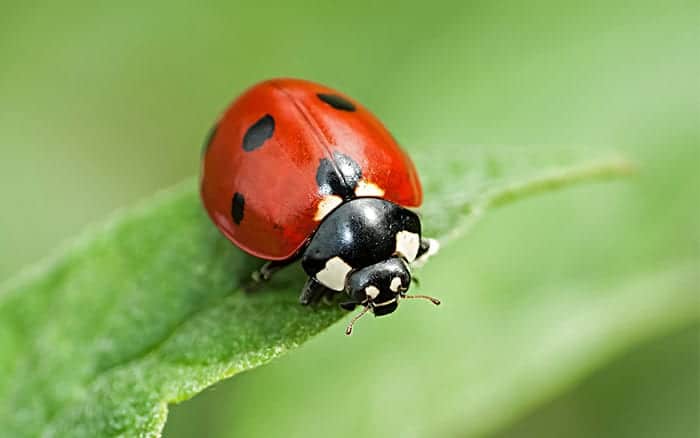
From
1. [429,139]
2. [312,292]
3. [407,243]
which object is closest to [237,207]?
[312,292]

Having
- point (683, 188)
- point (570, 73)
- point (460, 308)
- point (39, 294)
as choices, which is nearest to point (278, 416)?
point (460, 308)

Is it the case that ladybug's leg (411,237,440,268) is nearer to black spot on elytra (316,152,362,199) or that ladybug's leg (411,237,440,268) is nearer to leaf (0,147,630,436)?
leaf (0,147,630,436)

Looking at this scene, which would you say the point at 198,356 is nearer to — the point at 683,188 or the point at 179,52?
the point at 683,188

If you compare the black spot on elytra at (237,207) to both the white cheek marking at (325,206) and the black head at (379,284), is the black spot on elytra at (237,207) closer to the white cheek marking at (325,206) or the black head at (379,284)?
the white cheek marking at (325,206)

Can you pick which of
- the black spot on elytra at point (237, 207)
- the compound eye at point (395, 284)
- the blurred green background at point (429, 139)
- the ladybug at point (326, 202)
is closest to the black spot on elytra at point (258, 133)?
the ladybug at point (326, 202)

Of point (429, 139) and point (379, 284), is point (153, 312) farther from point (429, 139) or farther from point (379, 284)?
point (429, 139)

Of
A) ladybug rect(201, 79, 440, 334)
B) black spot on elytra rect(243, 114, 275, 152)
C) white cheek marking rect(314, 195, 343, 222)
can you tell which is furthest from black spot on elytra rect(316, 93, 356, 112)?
white cheek marking rect(314, 195, 343, 222)

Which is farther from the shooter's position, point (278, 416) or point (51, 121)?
point (51, 121)
